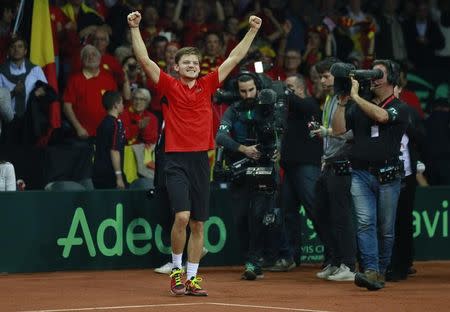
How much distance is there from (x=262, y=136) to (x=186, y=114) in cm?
199

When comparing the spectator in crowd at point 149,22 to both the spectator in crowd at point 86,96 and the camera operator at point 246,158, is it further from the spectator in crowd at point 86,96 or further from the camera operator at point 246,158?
the camera operator at point 246,158

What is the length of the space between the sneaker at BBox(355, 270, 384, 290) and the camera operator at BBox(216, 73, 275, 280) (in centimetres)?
160

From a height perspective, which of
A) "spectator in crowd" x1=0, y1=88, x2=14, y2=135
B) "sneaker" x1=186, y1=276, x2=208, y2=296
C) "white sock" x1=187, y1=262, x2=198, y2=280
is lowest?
"sneaker" x1=186, y1=276, x2=208, y2=296

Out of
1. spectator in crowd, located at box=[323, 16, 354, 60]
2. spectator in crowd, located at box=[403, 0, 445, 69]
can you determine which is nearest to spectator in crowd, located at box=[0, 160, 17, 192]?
spectator in crowd, located at box=[323, 16, 354, 60]

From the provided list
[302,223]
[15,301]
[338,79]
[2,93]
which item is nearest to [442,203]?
[302,223]

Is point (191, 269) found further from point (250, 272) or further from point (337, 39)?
point (337, 39)

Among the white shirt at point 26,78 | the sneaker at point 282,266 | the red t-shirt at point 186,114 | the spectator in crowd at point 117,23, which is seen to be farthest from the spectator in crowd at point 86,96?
the red t-shirt at point 186,114

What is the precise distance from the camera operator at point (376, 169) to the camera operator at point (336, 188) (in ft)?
2.35

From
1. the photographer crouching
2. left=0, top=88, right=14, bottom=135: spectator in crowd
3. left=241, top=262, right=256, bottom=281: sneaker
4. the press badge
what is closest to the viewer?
the press badge

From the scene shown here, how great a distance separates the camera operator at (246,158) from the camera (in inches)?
581

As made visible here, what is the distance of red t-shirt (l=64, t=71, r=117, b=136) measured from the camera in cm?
1780

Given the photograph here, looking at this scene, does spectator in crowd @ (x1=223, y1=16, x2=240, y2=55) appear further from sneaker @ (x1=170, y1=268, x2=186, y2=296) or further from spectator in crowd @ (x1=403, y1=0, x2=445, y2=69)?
sneaker @ (x1=170, y1=268, x2=186, y2=296)

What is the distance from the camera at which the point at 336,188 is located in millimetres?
14641

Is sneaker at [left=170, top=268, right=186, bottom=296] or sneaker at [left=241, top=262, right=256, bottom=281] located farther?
sneaker at [left=241, top=262, right=256, bottom=281]
